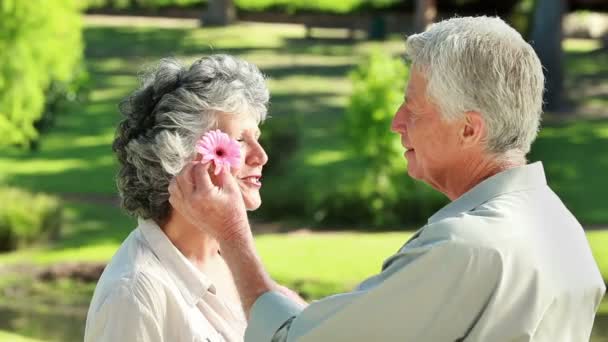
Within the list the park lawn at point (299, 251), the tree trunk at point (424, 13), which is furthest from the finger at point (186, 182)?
the tree trunk at point (424, 13)

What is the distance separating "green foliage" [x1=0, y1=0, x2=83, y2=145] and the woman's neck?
12.1 m

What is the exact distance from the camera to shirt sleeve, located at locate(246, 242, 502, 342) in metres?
2.38

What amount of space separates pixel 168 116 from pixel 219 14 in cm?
3191

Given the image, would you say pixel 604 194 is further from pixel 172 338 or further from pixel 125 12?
pixel 125 12

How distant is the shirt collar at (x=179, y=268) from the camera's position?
316 centimetres

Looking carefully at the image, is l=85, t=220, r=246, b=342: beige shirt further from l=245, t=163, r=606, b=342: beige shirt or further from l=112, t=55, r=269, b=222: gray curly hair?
l=245, t=163, r=606, b=342: beige shirt

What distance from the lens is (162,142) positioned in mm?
3139

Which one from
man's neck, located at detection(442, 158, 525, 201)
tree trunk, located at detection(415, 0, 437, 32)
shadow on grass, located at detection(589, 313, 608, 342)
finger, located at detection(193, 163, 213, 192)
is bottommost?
shadow on grass, located at detection(589, 313, 608, 342)

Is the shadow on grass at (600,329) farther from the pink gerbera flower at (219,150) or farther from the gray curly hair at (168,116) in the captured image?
the pink gerbera flower at (219,150)

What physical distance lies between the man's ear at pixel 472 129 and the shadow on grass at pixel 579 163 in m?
15.0

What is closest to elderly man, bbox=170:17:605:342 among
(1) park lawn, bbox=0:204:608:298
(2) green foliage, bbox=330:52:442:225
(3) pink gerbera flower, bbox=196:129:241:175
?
(3) pink gerbera flower, bbox=196:129:241:175

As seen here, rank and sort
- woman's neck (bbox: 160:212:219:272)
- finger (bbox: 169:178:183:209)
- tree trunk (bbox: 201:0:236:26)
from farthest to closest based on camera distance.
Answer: tree trunk (bbox: 201:0:236:26), woman's neck (bbox: 160:212:219:272), finger (bbox: 169:178:183:209)

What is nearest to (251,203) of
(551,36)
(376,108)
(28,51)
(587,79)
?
(28,51)

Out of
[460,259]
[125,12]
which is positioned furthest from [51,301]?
[125,12]
